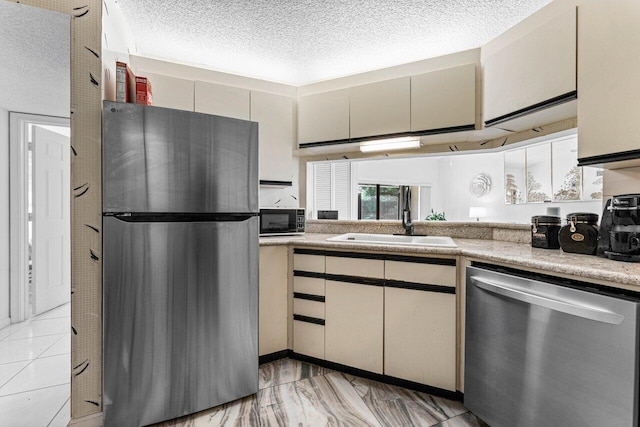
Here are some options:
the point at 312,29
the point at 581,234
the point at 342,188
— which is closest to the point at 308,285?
the point at 581,234

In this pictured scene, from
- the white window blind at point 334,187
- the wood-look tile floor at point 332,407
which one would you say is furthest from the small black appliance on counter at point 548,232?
the white window blind at point 334,187

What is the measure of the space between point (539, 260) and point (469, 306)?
18.4 inches

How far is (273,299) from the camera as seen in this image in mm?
2387

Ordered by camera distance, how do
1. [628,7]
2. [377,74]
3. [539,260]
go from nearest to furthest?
[628,7] < [539,260] < [377,74]

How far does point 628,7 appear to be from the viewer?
4.38ft

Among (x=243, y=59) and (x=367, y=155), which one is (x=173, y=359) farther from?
(x=243, y=59)

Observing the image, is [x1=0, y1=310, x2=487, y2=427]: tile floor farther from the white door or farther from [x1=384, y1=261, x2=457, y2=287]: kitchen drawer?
the white door

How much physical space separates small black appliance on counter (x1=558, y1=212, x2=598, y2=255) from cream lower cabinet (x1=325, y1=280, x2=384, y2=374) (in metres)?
1.04

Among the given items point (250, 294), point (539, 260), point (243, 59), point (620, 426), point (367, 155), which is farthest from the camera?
point (367, 155)

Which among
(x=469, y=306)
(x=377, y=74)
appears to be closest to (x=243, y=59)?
(x=377, y=74)

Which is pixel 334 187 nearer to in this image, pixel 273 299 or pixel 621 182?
pixel 273 299

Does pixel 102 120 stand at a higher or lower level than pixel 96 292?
higher

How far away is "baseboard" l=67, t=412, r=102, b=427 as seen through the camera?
1.64m

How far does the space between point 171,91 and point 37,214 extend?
1857 millimetres
